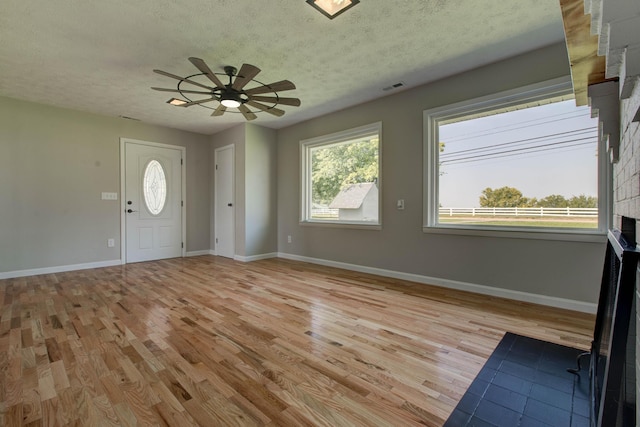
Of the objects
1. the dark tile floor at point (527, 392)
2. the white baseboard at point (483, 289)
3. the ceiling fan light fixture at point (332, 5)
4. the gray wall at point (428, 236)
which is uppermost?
the ceiling fan light fixture at point (332, 5)

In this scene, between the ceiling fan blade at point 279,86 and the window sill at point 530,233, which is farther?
the ceiling fan blade at point 279,86

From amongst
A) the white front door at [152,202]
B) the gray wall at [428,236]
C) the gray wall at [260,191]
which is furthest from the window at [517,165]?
the white front door at [152,202]

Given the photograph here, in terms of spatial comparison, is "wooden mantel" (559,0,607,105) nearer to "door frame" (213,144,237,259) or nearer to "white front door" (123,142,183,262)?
"door frame" (213,144,237,259)

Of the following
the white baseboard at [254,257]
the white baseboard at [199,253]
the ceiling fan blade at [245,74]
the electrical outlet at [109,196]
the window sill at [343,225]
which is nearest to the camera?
the ceiling fan blade at [245,74]

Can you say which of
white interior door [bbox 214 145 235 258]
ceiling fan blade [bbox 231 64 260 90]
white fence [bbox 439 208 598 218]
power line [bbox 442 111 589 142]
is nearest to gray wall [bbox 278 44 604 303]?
white fence [bbox 439 208 598 218]

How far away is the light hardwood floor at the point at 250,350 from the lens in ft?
4.66

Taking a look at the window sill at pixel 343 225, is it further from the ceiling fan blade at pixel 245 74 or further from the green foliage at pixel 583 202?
the ceiling fan blade at pixel 245 74

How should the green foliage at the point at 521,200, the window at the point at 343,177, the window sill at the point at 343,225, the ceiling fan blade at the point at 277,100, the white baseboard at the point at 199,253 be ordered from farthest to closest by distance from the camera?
the white baseboard at the point at 199,253 → the window at the point at 343,177 → the window sill at the point at 343,225 → the ceiling fan blade at the point at 277,100 → the green foliage at the point at 521,200

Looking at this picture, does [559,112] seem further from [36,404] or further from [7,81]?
[7,81]

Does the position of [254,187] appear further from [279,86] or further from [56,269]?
[56,269]

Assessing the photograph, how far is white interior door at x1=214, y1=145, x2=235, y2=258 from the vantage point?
224 inches

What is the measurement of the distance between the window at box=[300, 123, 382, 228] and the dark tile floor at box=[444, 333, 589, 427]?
8.30ft

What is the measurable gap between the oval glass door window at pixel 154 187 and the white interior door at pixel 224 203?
990 millimetres

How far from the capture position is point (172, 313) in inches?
106
